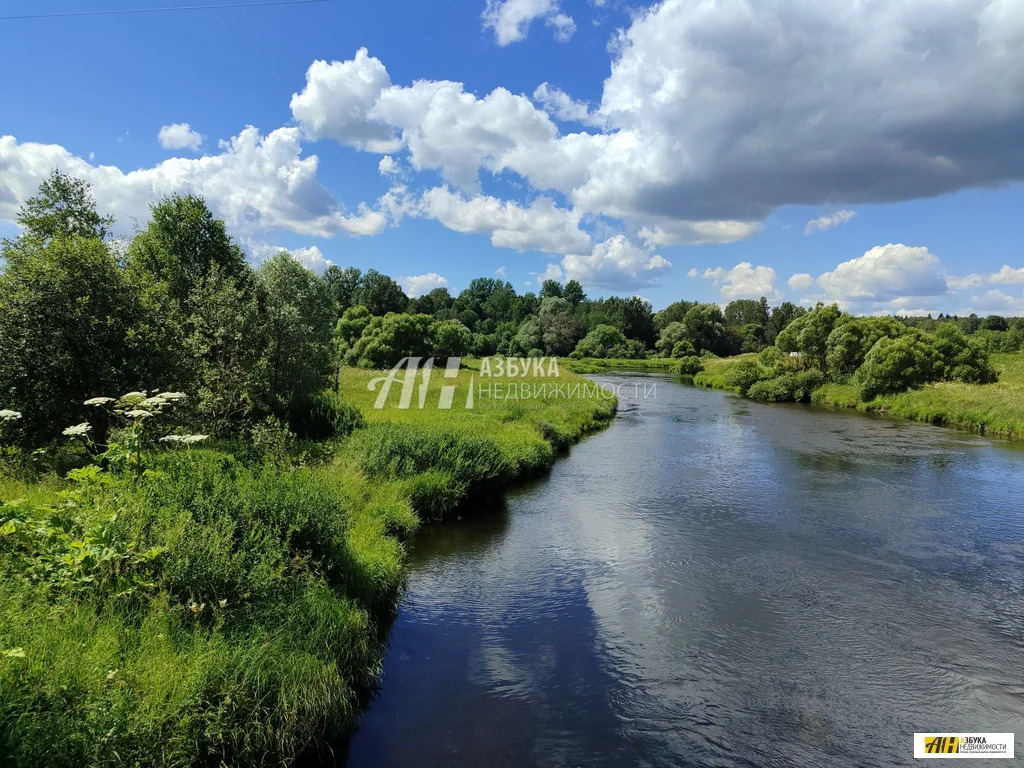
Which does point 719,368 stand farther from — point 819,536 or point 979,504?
point 819,536

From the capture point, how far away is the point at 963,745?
723 cm

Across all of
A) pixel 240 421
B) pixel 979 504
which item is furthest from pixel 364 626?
pixel 979 504

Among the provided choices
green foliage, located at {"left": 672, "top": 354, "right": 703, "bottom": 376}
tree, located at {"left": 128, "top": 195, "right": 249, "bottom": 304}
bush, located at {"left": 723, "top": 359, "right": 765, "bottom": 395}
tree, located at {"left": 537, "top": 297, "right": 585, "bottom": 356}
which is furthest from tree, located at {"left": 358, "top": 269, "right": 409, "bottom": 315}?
tree, located at {"left": 128, "top": 195, "right": 249, "bottom": 304}

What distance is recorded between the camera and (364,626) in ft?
27.0

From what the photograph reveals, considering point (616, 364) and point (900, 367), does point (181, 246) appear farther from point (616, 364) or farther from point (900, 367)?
point (616, 364)

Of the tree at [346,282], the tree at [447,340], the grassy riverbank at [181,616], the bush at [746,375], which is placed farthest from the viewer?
the tree at [346,282]

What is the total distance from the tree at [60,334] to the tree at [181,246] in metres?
5.92

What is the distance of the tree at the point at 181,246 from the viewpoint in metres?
18.1

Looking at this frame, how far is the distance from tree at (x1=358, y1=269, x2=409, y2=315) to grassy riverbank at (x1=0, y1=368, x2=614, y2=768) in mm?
89292

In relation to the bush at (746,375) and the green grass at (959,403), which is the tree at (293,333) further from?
the bush at (746,375)

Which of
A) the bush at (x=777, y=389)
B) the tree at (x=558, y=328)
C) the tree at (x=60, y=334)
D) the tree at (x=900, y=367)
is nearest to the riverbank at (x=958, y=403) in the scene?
the tree at (x=900, y=367)

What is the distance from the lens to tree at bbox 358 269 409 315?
9675 cm

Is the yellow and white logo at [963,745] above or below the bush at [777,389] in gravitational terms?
below

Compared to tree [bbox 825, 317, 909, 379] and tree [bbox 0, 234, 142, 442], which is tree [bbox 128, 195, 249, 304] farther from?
tree [bbox 825, 317, 909, 379]
